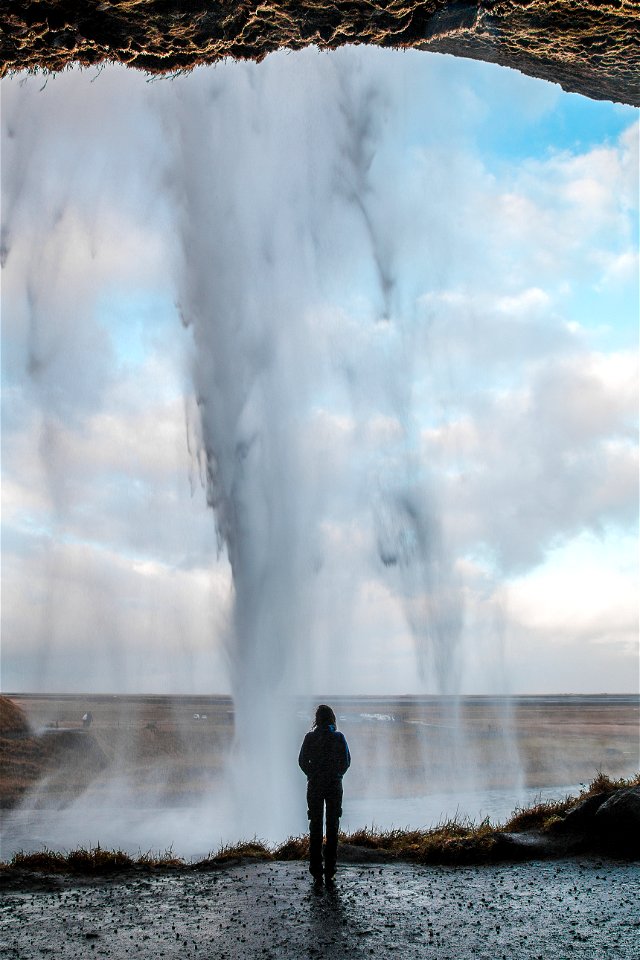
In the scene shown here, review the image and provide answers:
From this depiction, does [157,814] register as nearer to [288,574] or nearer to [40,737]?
[288,574]

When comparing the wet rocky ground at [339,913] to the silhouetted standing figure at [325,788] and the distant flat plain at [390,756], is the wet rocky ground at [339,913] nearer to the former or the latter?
the silhouetted standing figure at [325,788]

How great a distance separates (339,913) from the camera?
722cm

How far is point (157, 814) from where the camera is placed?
24.7m

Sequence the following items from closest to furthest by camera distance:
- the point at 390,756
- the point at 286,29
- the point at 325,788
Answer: the point at 286,29
the point at 325,788
the point at 390,756

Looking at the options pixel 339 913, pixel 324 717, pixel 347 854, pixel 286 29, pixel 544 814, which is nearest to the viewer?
Answer: pixel 339 913

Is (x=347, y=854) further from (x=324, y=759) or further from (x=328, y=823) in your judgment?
(x=324, y=759)

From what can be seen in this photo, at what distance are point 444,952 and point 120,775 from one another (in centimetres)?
3216

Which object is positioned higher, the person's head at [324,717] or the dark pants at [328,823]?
the person's head at [324,717]

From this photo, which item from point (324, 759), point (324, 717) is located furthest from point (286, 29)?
point (324, 759)

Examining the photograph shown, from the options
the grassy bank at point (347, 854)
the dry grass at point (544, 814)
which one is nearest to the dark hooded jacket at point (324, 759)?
the grassy bank at point (347, 854)

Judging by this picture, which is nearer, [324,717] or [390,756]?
[324,717]

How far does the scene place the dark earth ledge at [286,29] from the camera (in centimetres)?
691

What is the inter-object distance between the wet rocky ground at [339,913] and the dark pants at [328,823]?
0.86 ft

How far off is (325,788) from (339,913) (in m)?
1.48
